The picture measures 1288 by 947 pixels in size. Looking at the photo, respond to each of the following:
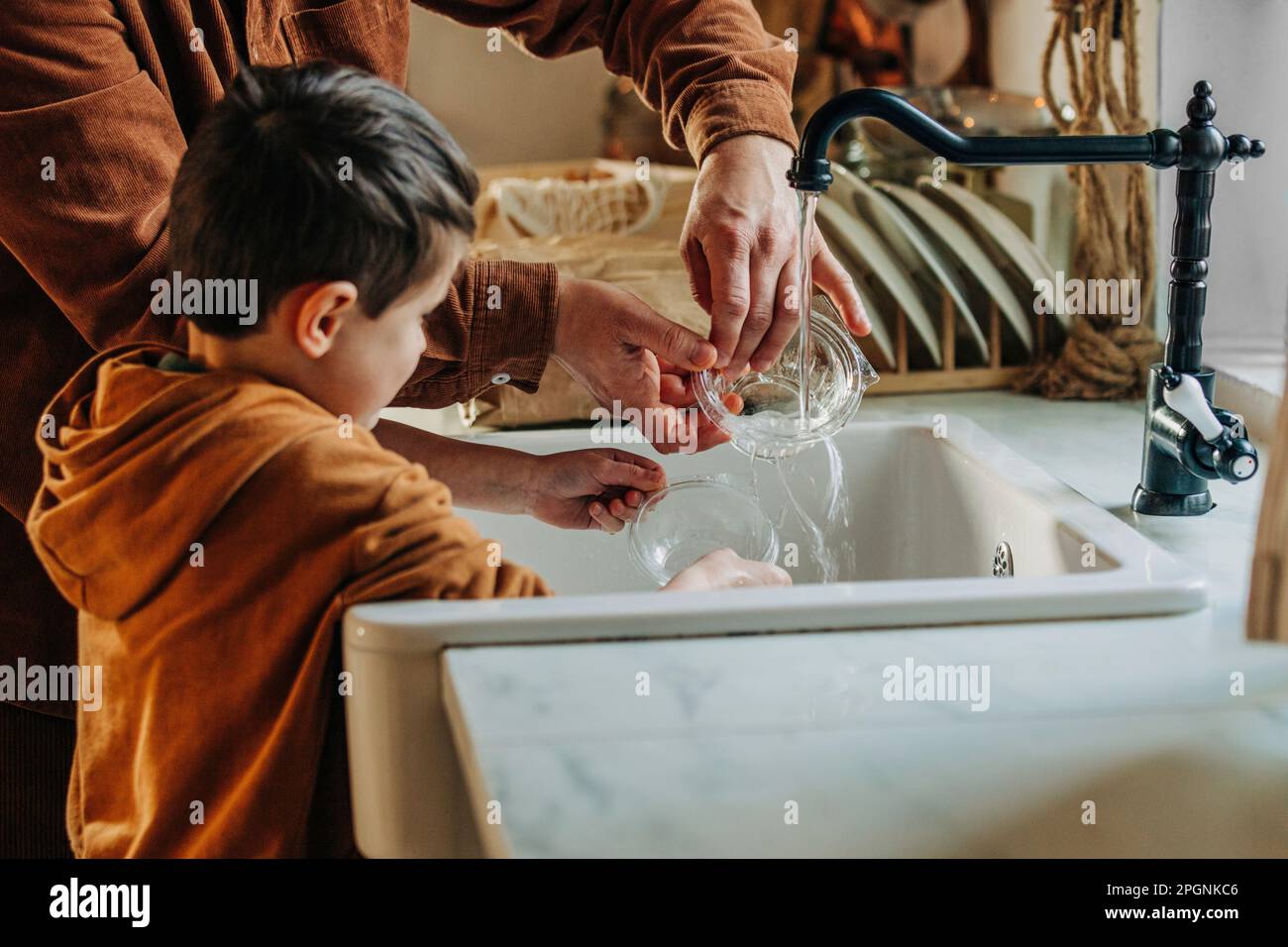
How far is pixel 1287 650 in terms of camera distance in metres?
0.69

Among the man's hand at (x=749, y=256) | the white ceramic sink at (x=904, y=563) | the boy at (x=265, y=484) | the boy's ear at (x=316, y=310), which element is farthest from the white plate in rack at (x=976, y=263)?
the boy's ear at (x=316, y=310)

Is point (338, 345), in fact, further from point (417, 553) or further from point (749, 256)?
point (749, 256)

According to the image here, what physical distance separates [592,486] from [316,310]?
36 cm

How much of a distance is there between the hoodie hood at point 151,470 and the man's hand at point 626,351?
0.27 m

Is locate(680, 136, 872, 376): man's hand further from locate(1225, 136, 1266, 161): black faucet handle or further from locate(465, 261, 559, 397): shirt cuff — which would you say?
locate(1225, 136, 1266, 161): black faucet handle

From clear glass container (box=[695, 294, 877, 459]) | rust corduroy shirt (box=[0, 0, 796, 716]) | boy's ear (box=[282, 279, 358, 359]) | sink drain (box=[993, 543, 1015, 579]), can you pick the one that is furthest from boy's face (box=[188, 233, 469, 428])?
sink drain (box=[993, 543, 1015, 579])

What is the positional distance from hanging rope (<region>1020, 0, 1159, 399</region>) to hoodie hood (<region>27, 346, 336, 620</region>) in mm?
891

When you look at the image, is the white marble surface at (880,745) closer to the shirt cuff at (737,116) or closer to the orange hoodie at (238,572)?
the orange hoodie at (238,572)

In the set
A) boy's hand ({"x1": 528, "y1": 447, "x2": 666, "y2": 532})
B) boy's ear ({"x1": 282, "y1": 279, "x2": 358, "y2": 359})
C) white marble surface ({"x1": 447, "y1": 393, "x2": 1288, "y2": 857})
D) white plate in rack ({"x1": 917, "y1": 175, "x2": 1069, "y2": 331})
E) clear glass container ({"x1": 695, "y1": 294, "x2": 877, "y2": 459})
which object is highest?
boy's ear ({"x1": 282, "y1": 279, "x2": 358, "y2": 359})

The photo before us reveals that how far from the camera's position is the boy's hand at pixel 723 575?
2.71 ft

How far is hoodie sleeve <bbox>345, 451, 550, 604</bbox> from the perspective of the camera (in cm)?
73

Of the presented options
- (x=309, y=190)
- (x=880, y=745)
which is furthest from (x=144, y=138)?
(x=880, y=745)
